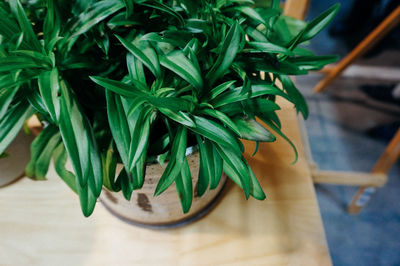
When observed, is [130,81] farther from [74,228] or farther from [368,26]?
[368,26]

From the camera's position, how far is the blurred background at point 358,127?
115 centimetres

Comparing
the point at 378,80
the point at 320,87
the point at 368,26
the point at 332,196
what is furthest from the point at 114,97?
the point at 368,26

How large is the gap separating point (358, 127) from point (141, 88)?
139 cm

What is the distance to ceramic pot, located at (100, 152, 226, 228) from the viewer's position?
397 millimetres

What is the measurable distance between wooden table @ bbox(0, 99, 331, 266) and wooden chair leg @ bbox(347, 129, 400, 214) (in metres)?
0.44

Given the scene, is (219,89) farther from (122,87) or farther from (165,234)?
(165,234)

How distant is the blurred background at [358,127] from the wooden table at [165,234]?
2.27ft

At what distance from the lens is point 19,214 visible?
22.0 inches

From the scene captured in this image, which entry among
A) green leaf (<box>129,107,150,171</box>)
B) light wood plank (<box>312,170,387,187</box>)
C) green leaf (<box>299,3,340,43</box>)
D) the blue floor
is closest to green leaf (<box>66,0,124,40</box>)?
green leaf (<box>129,107,150,171</box>)

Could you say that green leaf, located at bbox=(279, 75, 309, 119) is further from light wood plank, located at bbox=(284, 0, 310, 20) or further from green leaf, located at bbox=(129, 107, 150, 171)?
light wood plank, located at bbox=(284, 0, 310, 20)

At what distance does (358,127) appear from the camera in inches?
57.7

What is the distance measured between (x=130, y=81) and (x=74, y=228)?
33cm

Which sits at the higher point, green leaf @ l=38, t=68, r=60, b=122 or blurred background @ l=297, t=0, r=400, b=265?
green leaf @ l=38, t=68, r=60, b=122

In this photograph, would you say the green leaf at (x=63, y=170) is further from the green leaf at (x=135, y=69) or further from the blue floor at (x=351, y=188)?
the blue floor at (x=351, y=188)
